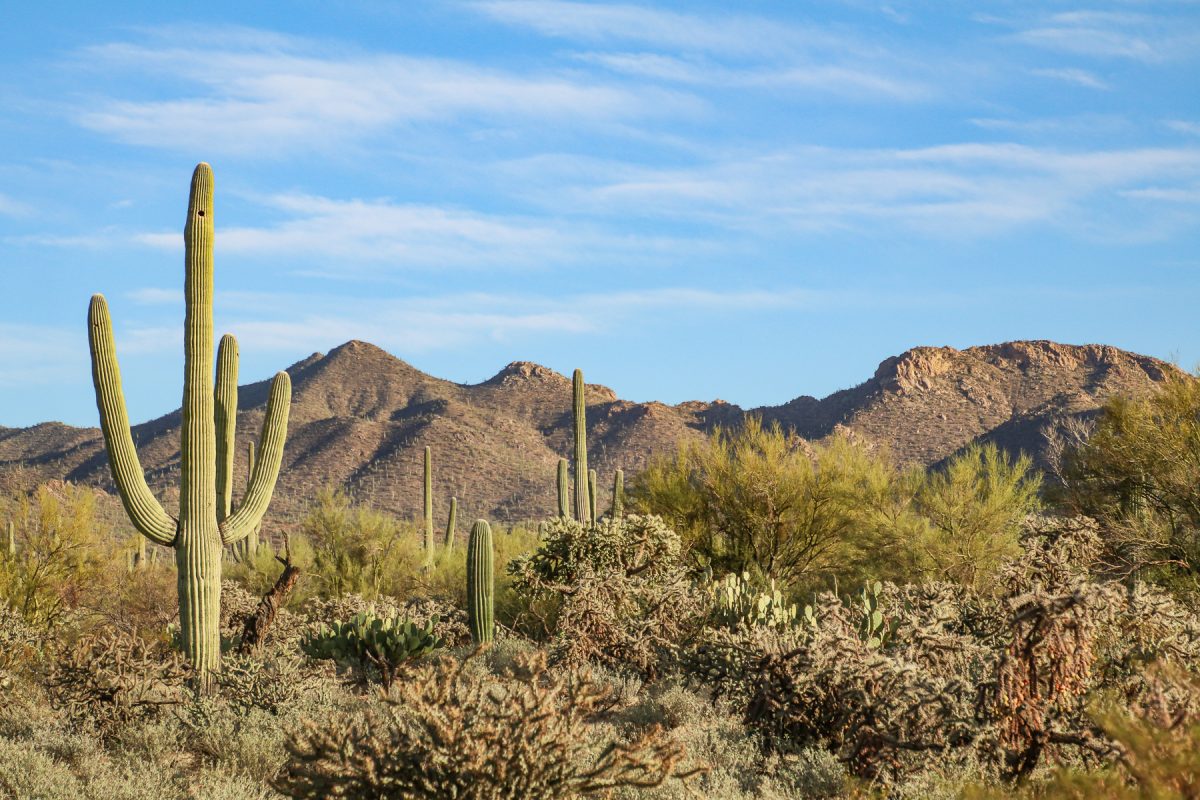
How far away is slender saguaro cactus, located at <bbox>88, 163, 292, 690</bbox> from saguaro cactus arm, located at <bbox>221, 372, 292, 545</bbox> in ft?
0.05

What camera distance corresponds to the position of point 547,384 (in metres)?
81.0

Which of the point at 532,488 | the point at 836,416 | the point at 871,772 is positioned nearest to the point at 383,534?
the point at 871,772

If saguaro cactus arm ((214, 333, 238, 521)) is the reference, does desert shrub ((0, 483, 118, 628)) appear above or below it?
below

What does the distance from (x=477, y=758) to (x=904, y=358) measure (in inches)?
2773

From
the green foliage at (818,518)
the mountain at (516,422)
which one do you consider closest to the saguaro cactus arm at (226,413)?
the green foliage at (818,518)

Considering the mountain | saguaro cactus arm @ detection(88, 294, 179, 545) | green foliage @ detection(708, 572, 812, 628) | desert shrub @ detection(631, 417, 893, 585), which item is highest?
the mountain

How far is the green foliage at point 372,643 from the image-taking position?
12570mm

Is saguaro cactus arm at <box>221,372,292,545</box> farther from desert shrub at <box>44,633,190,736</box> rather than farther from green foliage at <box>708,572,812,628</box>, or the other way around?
green foliage at <box>708,572,812,628</box>

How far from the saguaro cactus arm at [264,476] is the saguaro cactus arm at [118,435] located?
66 centimetres

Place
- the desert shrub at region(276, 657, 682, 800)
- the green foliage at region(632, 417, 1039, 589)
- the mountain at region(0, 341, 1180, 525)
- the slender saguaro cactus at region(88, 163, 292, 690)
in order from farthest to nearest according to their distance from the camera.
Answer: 1. the mountain at region(0, 341, 1180, 525)
2. the green foliage at region(632, 417, 1039, 589)
3. the slender saguaro cactus at region(88, 163, 292, 690)
4. the desert shrub at region(276, 657, 682, 800)

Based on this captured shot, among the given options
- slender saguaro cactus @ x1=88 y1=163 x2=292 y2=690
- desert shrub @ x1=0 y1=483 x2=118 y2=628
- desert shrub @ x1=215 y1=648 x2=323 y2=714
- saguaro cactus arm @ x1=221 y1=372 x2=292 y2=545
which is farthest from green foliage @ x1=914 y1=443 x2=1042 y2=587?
desert shrub @ x1=0 y1=483 x2=118 y2=628

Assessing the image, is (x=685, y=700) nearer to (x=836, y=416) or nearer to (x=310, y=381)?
(x=836, y=416)

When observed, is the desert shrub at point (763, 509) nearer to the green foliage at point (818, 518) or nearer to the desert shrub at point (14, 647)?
the green foliage at point (818, 518)

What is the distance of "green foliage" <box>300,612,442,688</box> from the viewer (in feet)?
41.2
